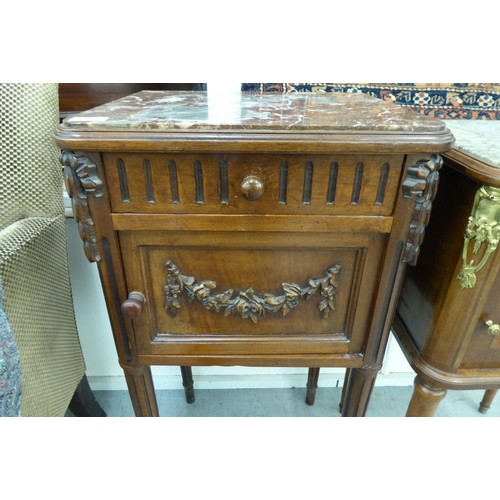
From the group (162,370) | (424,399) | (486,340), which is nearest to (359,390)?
(424,399)

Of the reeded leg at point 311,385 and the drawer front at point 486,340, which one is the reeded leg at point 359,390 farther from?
the reeded leg at point 311,385

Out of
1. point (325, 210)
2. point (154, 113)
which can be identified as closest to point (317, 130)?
point (325, 210)

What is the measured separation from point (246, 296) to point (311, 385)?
24.6 inches

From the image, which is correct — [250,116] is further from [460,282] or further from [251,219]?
[460,282]

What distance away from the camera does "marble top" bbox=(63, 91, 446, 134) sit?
0.43 m

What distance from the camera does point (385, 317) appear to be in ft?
1.86

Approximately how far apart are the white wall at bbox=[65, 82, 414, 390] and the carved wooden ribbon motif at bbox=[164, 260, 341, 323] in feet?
1.64

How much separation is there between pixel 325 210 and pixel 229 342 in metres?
0.27

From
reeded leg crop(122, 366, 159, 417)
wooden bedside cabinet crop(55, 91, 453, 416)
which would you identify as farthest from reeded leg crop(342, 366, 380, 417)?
reeded leg crop(122, 366, 159, 417)

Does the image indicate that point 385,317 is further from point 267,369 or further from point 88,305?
point 88,305

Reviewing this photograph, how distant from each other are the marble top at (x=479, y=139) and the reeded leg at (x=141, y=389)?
0.60 meters

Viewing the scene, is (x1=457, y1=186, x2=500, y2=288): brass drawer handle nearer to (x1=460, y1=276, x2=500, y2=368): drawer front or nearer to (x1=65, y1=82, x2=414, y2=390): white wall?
(x1=460, y1=276, x2=500, y2=368): drawer front

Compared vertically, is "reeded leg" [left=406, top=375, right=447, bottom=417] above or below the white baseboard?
above

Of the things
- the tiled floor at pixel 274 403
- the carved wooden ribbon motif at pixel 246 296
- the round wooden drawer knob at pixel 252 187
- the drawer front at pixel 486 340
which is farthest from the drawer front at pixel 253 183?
the tiled floor at pixel 274 403
